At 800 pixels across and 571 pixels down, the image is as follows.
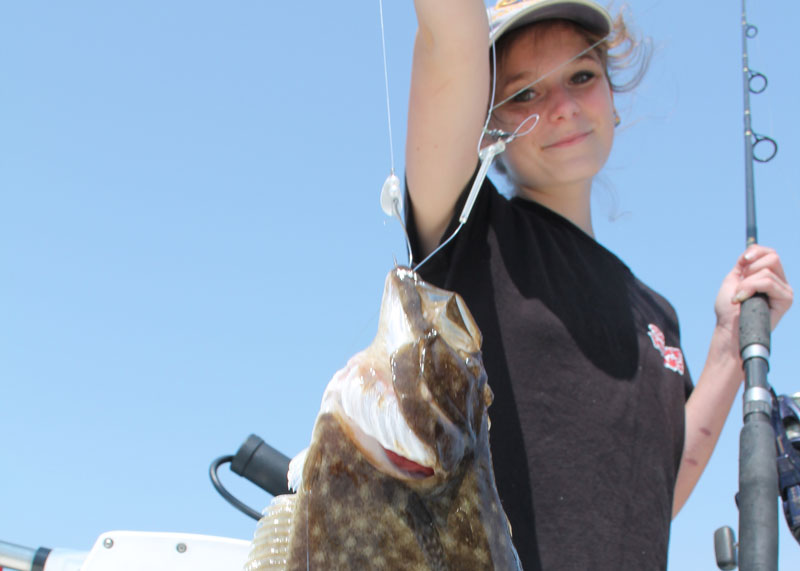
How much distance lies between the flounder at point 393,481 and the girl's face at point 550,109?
1.47m

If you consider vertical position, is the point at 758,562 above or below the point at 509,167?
below

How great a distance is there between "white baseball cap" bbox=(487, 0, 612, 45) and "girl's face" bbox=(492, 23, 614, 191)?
2.5 inches

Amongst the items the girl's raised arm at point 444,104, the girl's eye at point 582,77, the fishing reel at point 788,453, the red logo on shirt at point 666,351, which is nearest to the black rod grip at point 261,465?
the girl's raised arm at point 444,104

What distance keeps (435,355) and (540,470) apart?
0.87 meters

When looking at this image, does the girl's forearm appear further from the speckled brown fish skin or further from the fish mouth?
the fish mouth

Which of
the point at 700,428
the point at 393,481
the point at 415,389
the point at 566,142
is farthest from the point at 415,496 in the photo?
the point at 700,428

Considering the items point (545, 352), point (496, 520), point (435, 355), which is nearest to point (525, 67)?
point (545, 352)

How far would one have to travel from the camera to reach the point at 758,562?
9.02ft

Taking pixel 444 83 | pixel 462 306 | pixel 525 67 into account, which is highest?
pixel 525 67

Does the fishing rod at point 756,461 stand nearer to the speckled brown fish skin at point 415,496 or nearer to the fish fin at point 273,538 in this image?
the speckled brown fish skin at point 415,496

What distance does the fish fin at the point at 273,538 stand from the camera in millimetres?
1446

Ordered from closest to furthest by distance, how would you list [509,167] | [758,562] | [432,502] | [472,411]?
[432,502], [472,411], [758,562], [509,167]

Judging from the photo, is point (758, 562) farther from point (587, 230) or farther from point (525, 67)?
point (525, 67)

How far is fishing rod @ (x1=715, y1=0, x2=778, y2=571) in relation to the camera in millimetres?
2789
